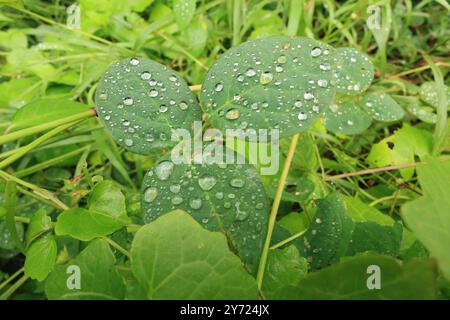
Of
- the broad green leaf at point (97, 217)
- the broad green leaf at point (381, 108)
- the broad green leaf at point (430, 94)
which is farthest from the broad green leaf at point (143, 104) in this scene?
the broad green leaf at point (430, 94)

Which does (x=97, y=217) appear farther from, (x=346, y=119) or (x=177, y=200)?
(x=346, y=119)

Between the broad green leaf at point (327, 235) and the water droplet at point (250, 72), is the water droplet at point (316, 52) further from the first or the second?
the broad green leaf at point (327, 235)

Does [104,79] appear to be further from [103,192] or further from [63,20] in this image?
[63,20]

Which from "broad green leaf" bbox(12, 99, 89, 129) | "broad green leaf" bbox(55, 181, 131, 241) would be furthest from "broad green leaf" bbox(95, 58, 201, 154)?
"broad green leaf" bbox(12, 99, 89, 129)

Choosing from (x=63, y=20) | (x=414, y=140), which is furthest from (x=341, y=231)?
(x=63, y=20)

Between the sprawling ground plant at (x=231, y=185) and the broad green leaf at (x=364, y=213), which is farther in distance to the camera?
the broad green leaf at (x=364, y=213)

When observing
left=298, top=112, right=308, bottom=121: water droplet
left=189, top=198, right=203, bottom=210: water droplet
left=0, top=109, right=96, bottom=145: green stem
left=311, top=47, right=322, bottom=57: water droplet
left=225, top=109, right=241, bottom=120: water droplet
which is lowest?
left=0, top=109, right=96, bottom=145: green stem

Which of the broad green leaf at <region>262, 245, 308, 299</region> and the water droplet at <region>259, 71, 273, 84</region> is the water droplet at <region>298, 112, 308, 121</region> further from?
the broad green leaf at <region>262, 245, 308, 299</region>
